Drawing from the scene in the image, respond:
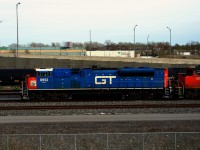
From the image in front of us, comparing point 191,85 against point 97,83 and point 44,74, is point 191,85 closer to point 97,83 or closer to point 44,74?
point 97,83

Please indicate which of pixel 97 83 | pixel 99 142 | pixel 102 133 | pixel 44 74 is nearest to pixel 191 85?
pixel 97 83

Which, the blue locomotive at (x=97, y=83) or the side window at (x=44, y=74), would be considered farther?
the side window at (x=44, y=74)

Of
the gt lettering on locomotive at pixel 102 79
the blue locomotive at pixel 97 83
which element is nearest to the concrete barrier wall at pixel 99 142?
the blue locomotive at pixel 97 83

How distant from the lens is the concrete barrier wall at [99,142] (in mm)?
16219

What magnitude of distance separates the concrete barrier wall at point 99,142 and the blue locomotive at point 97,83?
17.1m

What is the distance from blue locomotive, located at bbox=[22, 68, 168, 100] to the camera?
111 ft

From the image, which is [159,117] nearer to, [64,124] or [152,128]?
[152,128]

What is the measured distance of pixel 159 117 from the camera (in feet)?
77.7

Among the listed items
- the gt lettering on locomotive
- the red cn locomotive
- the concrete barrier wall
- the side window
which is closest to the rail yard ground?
the concrete barrier wall

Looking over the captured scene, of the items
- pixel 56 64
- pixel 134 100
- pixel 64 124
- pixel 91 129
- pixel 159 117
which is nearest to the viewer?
pixel 91 129

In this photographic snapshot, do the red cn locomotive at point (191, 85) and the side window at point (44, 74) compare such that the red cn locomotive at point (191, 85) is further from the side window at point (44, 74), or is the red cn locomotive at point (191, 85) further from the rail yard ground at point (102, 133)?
the side window at point (44, 74)

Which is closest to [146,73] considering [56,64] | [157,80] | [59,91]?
[157,80]

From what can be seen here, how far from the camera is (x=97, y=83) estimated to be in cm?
3434

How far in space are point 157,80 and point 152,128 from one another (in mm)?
14419
